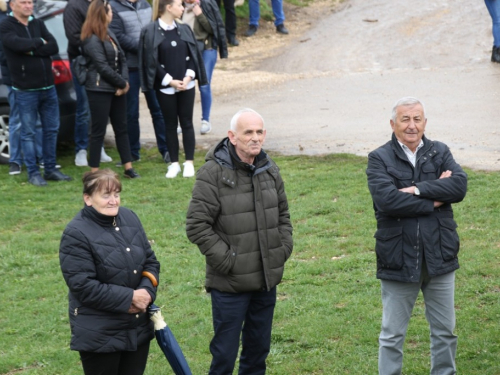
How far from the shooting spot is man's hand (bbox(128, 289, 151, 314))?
201 inches

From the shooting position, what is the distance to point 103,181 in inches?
202

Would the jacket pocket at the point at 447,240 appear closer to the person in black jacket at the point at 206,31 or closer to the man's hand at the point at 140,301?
the man's hand at the point at 140,301

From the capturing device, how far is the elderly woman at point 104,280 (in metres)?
5.03

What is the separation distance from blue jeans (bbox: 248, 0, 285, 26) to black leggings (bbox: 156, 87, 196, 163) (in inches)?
353

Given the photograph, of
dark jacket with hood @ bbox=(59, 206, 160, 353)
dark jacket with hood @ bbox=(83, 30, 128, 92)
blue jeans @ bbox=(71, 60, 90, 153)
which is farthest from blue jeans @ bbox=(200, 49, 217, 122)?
dark jacket with hood @ bbox=(59, 206, 160, 353)

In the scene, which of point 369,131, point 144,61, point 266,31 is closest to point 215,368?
point 144,61

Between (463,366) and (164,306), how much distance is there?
104 inches

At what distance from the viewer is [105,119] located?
10.6 m

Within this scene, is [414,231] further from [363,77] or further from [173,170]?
[363,77]

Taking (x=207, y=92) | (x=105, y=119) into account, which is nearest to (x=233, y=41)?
(x=207, y=92)

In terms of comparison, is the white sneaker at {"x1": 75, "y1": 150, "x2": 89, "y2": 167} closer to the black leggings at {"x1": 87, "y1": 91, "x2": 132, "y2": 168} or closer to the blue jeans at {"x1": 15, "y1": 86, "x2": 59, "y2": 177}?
the blue jeans at {"x1": 15, "y1": 86, "x2": 59, "y2": 177}

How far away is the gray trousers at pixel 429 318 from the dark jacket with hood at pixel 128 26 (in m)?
6.61

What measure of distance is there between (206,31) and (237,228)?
24.8 ft

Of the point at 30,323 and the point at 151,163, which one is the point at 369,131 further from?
the point at 30,323
